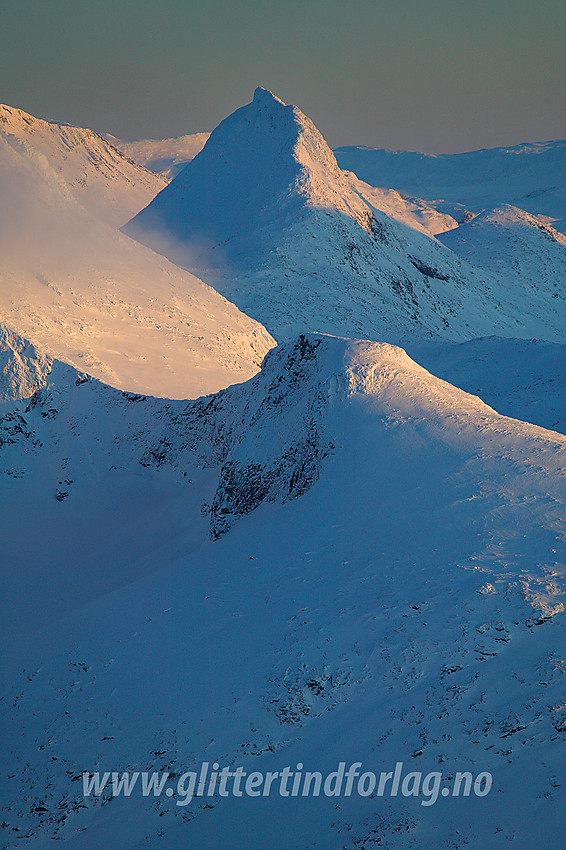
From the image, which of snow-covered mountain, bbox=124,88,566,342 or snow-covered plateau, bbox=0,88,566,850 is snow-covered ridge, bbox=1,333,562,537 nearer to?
snow-covered plateau, bbox=0,88,566,850

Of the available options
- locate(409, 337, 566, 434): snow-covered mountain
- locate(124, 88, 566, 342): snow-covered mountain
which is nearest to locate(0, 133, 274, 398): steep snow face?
locate(124, 88, 566, 342): snow-covered mountain

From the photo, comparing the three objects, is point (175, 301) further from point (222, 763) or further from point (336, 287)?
point (222, 763)

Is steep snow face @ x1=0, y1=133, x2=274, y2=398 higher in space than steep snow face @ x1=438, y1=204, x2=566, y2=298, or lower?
lower

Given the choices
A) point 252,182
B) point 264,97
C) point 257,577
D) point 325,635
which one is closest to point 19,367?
point 257,577

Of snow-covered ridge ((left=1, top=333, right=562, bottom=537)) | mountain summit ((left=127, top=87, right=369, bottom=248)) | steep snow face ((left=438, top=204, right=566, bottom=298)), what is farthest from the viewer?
steep snow face ((left=438, top=204, right=566, bottom=298))

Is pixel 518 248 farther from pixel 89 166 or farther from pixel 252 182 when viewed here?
pixel 89 166

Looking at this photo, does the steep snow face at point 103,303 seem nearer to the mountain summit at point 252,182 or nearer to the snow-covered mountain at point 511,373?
the snow-covered mountain at point 511,373

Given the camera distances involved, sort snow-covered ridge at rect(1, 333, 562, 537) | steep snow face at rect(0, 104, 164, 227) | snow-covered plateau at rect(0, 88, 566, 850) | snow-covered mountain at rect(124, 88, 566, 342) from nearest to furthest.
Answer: snow-covered plateau at rect(0, 88, 566, 850), snow-covered ridge at rect(1, 333, 562, 537), snow-covered mountain at rect(124, 88, 566, 342), steep snow face at rect(0, 104, 164, 227)
